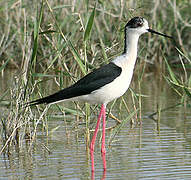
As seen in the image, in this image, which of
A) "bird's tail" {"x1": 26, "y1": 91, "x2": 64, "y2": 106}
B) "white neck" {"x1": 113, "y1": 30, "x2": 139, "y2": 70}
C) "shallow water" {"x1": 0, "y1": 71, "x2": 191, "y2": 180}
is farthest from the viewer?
"white neck" {"x1": 113, "y1": 30, "x2": 139, "y2": 70}

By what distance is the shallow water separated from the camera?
4.61 metres

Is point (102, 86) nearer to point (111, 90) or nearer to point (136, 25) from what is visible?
point (111, 90)

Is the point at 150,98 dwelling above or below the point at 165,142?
below

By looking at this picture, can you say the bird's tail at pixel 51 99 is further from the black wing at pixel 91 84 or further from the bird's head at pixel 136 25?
the bird's head at pixel 136 25

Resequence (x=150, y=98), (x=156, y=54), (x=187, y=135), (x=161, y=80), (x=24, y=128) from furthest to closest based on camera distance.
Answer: (x=156, y=54)
(x=161, y=80)
(x=150, y=98)
(x=187, y=135)
(x=24, y=128)

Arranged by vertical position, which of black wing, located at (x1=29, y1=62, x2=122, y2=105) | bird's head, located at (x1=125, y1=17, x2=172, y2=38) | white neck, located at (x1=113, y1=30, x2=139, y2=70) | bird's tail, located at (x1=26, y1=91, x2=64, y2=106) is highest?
bird's head, located at (x1=125, y1=17, x2=172, y2=38)

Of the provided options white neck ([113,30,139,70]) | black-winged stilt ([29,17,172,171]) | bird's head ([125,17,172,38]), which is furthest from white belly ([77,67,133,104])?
bird's head ([125,17,172,38])

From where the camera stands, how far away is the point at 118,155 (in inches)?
205

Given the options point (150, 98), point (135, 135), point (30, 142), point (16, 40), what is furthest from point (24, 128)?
point (16, 40)

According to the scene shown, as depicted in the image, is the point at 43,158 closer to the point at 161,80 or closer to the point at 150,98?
the point at 150,98

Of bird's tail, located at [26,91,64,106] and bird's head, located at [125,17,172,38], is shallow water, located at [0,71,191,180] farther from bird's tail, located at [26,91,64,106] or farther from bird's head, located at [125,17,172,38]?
bird's head, located at [125,17,172,38]

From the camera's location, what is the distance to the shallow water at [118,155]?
4605mm

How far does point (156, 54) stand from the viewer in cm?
1038

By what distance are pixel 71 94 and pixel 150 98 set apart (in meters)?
3.10
